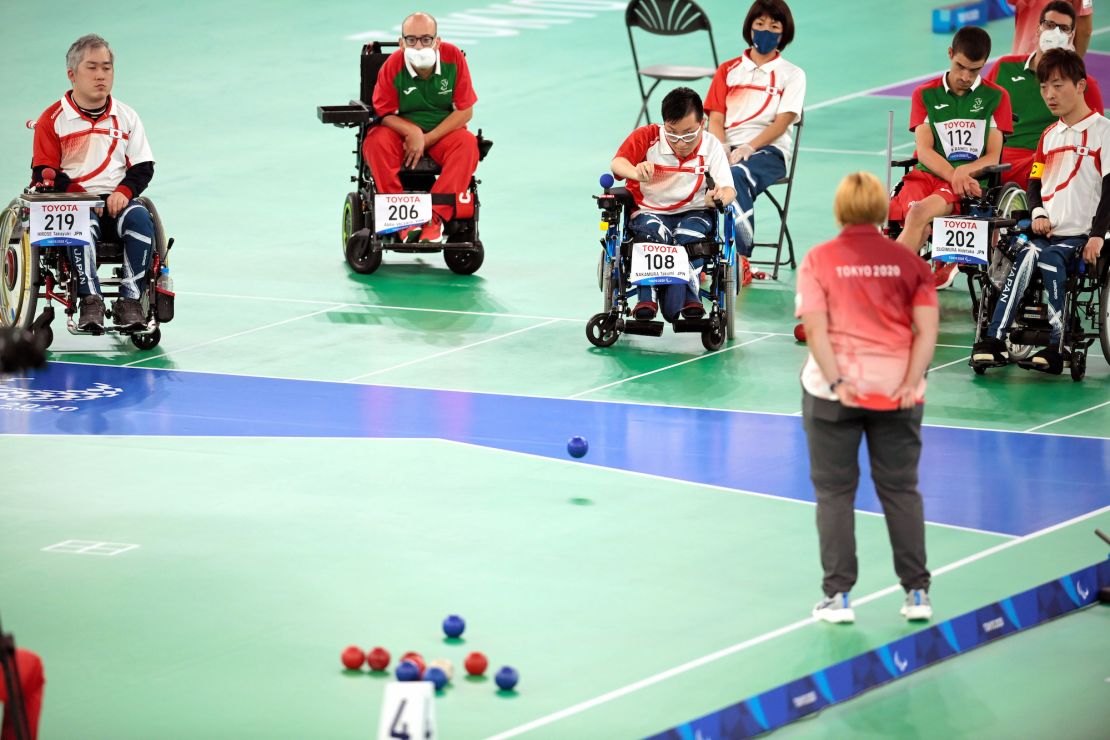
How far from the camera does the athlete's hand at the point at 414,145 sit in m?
11.9

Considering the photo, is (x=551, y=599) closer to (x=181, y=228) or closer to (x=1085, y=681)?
(x=1085, y=681)

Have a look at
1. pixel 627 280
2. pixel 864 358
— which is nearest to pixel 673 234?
pixel 627 280

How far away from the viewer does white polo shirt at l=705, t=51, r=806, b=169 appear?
1186 centimetres

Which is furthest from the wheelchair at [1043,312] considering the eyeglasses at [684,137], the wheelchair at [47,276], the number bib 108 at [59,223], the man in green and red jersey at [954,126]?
the number bib 108 at [59,223]

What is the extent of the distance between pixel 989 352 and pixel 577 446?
2682 millimetres

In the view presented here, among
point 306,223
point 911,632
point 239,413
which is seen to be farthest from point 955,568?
point 306,223

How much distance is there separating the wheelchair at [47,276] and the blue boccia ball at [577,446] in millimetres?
2978

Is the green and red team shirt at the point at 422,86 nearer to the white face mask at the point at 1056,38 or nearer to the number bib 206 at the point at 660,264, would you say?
the number bib 206 at the point at 660,264

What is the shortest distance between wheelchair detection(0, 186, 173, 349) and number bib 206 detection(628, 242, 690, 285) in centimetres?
254

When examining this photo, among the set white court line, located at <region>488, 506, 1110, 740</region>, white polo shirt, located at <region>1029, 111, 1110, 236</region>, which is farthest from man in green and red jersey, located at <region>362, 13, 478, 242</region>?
white court line, located at <region>488, 506, 1110, 740</region>

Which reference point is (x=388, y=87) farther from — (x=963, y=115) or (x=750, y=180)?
(x=963, y=115)

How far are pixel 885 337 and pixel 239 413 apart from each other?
13.6ft

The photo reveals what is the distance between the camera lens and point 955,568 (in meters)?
6.91

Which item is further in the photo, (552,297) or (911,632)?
(552,297)
